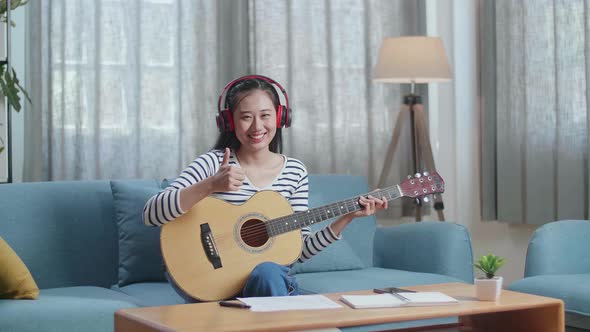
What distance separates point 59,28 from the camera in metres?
3.84

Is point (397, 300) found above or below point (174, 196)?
below

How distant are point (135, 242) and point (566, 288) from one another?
1350mm

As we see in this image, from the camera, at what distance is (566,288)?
271 centimetres

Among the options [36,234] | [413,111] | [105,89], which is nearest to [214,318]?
[36,234]

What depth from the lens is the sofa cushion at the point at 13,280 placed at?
96.7 inches

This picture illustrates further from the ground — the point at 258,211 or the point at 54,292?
the point at 258,211

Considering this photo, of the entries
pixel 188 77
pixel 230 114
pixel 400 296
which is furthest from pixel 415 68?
pixel 400 296

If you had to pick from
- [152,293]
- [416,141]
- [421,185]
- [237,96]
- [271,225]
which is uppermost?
[237,96]

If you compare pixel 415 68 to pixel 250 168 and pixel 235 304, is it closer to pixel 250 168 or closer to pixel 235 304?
pixel 250 168

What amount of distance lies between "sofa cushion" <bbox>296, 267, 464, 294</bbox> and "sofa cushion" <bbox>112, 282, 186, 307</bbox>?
41cm

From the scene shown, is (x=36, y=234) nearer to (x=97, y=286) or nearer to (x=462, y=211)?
(x=97, y=286)

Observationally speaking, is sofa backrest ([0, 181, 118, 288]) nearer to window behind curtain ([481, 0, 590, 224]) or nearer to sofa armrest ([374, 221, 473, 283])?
sofa armrest ([374, 221, 473, 283])

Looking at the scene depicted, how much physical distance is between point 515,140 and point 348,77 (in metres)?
0.86

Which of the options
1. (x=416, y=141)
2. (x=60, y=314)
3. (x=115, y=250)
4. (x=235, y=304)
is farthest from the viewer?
(x=416, y=141)
